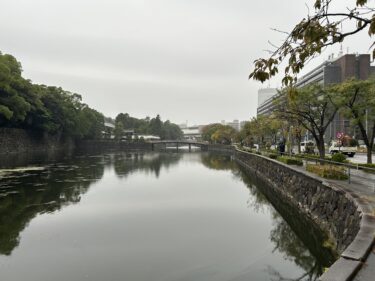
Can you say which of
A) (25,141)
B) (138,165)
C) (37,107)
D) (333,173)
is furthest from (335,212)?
(25,141)

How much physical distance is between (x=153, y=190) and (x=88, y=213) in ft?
26.0

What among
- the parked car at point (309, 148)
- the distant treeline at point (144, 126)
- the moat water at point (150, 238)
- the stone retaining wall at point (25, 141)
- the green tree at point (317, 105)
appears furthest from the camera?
the distant treeline at point (144, 126)

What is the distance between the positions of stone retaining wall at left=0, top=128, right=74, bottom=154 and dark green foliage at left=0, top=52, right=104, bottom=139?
4.81ft

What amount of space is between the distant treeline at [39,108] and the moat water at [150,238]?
101ft

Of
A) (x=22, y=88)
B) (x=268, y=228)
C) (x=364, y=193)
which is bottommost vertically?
(x=268, y=228)

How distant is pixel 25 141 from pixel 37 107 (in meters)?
7.98

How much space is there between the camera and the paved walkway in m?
4.80

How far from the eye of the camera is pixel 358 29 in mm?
4246

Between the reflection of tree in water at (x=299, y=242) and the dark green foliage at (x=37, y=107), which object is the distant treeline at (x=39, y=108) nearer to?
the dark green foliage at (x=37, y=107)

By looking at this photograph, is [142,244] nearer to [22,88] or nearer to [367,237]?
[367,237]

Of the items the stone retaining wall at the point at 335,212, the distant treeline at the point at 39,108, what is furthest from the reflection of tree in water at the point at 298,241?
the distant treeline at the point at 39,108

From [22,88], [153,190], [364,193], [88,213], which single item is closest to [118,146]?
[22,88]

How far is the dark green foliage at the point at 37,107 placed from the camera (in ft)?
159

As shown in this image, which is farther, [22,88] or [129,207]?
[22,88]
